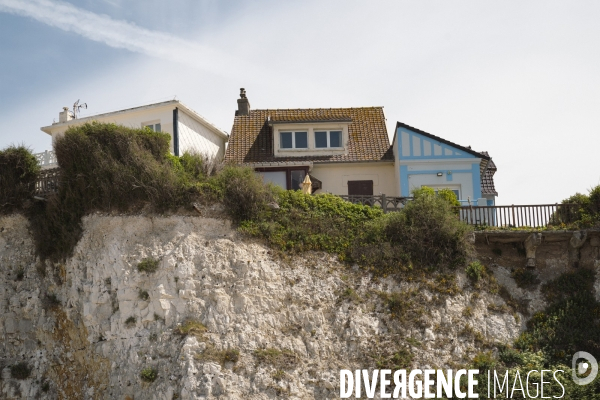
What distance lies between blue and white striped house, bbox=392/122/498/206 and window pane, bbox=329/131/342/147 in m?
2.89

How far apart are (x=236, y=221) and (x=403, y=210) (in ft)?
19.7

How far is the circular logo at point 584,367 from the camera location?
910 inches

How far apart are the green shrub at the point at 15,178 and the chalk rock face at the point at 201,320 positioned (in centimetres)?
244

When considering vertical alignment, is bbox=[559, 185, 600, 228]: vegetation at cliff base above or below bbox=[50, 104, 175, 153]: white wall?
below

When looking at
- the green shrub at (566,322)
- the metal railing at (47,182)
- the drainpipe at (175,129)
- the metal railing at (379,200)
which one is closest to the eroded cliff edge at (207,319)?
the green shrub at (566,322)

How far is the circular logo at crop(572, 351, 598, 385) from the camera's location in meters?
23.1

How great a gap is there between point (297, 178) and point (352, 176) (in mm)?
2417

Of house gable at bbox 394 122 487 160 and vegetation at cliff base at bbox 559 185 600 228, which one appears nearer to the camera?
vegetation at cliff base at bbox 559 185 600 228

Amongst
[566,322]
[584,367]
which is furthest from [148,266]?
[584,367]

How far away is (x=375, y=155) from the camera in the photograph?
3325 centimetres

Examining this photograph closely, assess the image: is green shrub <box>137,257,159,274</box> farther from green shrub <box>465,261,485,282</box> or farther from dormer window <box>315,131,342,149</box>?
dormer window <box>315,131,342,149</box>

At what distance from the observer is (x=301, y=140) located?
111 ft

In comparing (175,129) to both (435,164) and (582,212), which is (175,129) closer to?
(435,164)

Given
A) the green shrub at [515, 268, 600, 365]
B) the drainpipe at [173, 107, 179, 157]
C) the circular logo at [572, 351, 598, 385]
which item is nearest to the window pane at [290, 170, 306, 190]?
the drainpipe at [173, 107, 179, 157]
